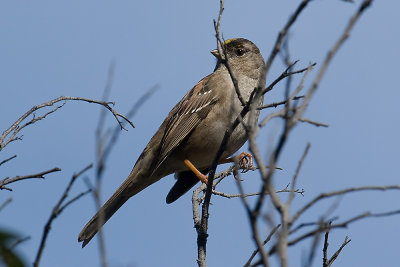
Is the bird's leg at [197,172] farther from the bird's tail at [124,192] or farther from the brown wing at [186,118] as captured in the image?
the bird's tail at [124,192]

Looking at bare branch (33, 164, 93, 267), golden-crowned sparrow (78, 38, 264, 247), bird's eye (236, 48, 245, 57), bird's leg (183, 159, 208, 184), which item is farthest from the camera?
bird's eye (236, 48, 245, 57)

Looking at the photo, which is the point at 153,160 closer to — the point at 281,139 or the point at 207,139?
the point at 207,139

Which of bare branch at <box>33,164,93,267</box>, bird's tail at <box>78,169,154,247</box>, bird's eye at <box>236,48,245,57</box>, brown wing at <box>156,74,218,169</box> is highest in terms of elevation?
bird's eye at <box>236,48,245,57</box>

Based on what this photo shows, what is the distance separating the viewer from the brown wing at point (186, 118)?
6695 millimetres

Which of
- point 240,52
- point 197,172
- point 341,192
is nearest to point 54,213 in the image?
point 341,192

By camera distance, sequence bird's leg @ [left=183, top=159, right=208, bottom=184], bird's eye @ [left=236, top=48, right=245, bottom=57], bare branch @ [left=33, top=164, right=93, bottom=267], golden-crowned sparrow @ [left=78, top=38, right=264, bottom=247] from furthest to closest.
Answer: bird's eye @ [left=236, top=48, right=245, bottom=57] < golden-crowned sparrow @ [left=78, top=38, right=264, bottom=247] < bird's leg @ [left=183, top=159, right=208, bottom=184] < bare branch @ [left=33, top=164, right=93, bottom=267]

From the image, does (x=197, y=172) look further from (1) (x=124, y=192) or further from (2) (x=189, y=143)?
(1) (x=124, y=192)

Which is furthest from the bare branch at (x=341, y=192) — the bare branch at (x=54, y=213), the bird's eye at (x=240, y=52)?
the bird's eye at (x=240, y=52)

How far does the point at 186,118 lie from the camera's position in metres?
6.83

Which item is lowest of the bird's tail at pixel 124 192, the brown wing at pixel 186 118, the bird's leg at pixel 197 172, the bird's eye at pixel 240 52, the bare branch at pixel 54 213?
the bare branch at pixel 54 213

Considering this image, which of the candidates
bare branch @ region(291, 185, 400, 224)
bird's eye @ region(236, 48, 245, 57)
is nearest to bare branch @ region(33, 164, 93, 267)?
bare branch @ region(291, 185, 400, 224)

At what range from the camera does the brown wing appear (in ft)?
22.0

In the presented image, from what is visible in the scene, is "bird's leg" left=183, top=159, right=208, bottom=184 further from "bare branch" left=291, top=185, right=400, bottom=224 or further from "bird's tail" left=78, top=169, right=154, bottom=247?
"bare branch" left=291, top=185, right=400, bottom=224

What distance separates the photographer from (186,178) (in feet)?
22.5
